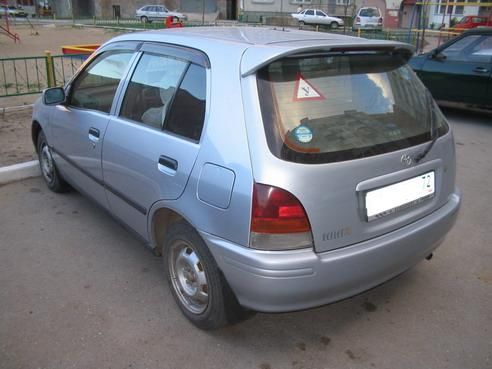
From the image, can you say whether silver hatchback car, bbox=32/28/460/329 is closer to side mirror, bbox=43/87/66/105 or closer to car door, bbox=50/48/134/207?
car door, bbox=50/48/134/207

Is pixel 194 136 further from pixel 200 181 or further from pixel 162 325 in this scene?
pixel 162 325

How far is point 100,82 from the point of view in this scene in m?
3.64

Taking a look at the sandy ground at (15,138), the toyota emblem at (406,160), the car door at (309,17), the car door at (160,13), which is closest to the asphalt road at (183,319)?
the toyota emblem at (406,160)

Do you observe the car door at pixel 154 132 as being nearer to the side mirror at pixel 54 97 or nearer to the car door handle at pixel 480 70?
the side mirror at pixel 54 97

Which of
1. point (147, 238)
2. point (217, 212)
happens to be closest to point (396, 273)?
point (217, 212)

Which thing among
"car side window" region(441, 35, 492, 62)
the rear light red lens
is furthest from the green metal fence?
the rear light red lens

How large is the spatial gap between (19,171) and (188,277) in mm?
3178

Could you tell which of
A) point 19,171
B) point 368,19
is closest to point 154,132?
point 19,171

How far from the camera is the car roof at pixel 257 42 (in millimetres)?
2295

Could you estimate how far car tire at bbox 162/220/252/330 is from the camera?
245 cm

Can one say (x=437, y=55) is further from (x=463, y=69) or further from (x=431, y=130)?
(x=431, y=130)

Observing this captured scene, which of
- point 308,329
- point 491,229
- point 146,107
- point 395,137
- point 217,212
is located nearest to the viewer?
point 217,212

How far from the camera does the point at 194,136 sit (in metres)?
2.51

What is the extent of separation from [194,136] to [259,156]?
51 cm
